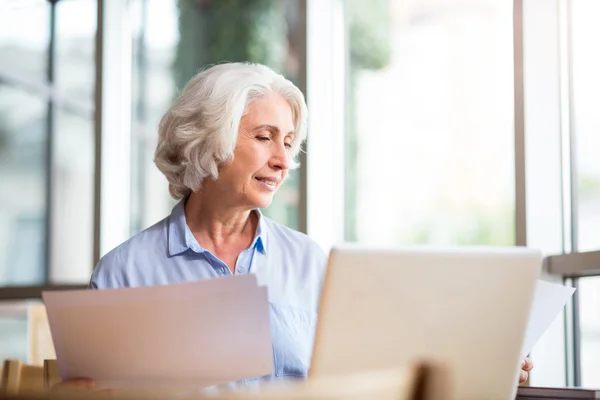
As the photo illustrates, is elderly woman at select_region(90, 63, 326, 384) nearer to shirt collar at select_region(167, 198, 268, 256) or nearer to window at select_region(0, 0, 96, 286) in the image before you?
shirt collar at select_region(167, 198, 268, 256)

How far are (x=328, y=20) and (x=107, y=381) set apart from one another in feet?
7.65

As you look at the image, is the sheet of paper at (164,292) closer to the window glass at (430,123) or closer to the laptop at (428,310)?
the laptop at (428,310)

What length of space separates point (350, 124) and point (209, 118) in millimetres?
1545

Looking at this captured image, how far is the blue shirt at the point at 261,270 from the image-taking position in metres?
1.88

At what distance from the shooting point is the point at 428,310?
3.74 feet

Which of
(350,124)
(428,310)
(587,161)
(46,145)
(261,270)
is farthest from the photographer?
(46,145)

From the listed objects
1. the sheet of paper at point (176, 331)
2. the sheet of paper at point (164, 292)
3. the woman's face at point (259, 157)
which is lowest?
the sheet of paper at point (176, 331)

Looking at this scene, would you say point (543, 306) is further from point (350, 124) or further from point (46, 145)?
point (46, 145)

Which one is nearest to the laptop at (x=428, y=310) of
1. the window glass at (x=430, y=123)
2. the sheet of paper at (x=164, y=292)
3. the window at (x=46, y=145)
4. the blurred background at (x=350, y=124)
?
the sheet of paper at (x=164, y=292)

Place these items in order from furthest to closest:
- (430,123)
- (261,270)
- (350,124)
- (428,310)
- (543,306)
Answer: (350,124) < (430,123) < (261,270) < (543,306) < (428,310)

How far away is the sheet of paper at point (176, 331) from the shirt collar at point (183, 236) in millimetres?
553

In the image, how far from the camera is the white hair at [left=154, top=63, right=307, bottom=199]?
6.57 ft

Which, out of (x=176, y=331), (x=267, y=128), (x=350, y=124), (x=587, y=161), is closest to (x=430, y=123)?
(x=350, y=124)

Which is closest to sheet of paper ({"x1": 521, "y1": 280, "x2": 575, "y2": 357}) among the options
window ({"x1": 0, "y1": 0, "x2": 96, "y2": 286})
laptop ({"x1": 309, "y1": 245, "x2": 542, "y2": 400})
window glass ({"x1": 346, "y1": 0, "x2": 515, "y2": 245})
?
laptop ({"x1": 309, "y1": 245, "x2": 542, "y2": 400})
